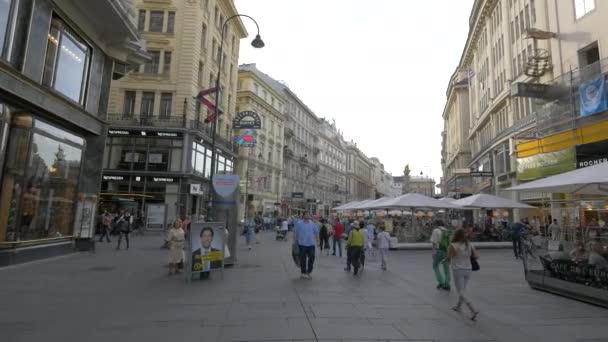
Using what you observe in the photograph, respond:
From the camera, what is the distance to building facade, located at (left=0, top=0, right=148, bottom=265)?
11.5 meters

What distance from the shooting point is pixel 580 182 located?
880cm

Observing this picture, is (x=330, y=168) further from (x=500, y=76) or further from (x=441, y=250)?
(x=441, y=250)

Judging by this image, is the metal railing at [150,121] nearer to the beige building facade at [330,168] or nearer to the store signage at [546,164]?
the store signage at [546,164]

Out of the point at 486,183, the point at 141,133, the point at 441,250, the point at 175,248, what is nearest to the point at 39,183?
the point at 175,248

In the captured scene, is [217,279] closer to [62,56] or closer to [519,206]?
[62,56]

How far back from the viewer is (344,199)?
322 feet

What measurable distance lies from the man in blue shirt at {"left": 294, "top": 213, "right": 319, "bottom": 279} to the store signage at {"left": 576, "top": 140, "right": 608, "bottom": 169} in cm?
1470


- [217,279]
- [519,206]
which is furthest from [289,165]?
[217,279]

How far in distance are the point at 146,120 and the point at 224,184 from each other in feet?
70.3

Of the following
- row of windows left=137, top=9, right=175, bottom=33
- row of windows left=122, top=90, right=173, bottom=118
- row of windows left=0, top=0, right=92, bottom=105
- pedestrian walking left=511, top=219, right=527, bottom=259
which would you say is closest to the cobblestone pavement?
pedestrian walking left=511, top=219, right=527, bottom=259

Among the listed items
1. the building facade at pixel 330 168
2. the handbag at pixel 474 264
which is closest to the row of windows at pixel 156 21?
the handbag at pixel 474 264

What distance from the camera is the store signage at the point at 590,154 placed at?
57.6 feet

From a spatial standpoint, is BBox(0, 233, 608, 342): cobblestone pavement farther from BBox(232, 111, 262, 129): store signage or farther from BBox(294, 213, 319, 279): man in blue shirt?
BBox(232, 111, 262, 129): store signage

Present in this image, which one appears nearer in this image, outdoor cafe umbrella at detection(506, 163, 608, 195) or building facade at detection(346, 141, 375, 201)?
outdoor cafe umbrella at detection(506, 163, 608, 195)
